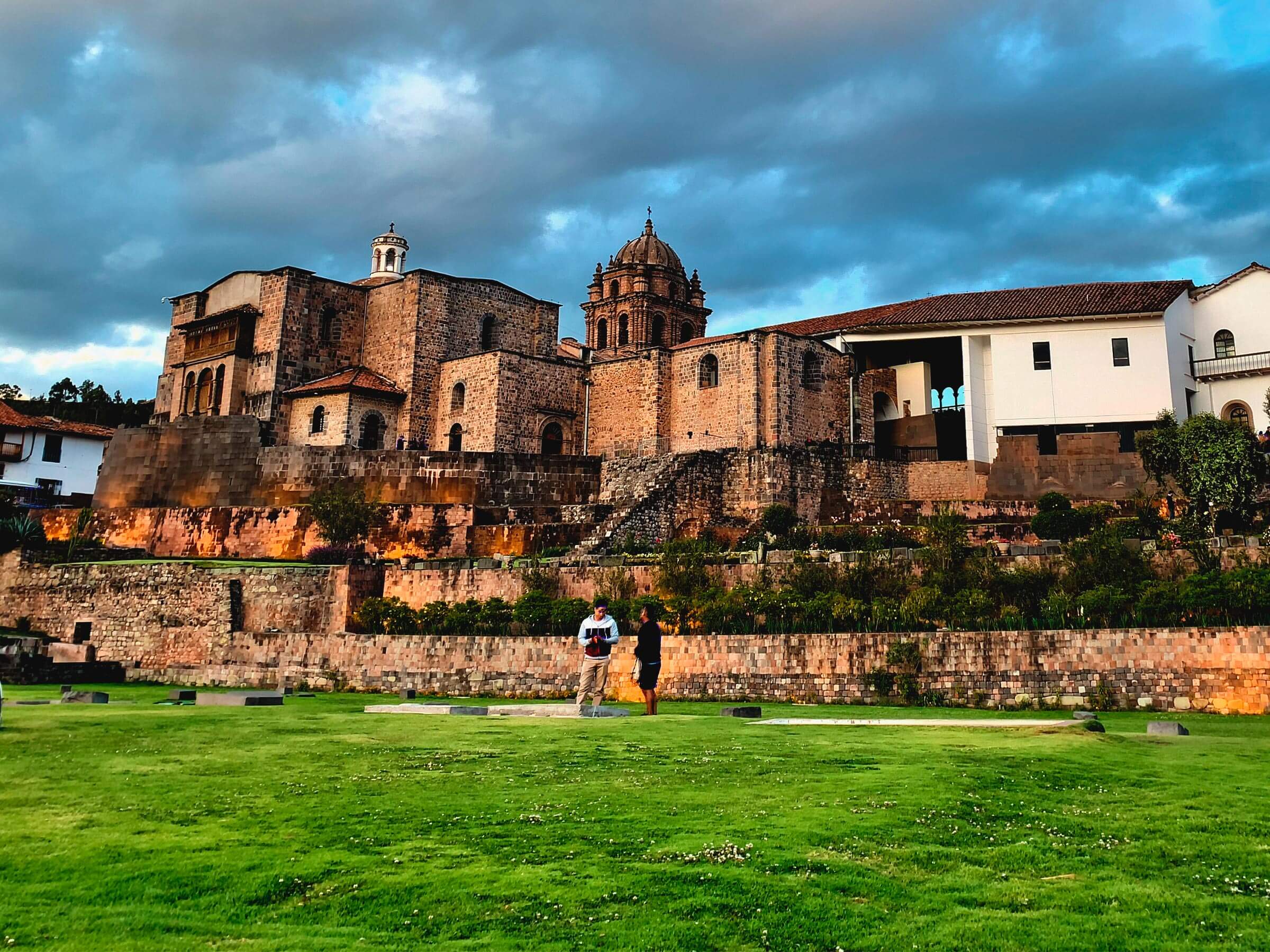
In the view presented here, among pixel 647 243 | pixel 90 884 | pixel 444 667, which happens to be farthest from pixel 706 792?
pixel 647 243

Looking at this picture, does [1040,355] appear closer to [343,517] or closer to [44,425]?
[343,517]

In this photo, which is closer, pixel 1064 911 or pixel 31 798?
pixel 1064 911

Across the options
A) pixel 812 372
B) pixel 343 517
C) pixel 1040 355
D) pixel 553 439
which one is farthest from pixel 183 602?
pixel 1040 355

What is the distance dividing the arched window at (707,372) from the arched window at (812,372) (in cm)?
302

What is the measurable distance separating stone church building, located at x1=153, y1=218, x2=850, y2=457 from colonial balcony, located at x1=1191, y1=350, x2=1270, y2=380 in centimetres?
1137

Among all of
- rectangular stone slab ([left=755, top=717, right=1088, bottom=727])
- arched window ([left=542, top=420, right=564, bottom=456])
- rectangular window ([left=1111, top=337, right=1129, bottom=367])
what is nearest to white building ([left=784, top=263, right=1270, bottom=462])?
rectangular window ([left=1111, top=337, right=1129, bottom=367])

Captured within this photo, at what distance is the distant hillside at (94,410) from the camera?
65438 millimetres

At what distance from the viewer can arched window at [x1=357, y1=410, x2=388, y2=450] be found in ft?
126

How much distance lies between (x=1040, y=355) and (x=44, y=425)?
1629 inches

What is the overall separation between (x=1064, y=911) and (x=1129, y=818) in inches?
71.0

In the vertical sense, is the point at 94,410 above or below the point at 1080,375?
above

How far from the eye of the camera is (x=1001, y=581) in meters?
18.0

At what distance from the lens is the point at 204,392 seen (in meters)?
42.1

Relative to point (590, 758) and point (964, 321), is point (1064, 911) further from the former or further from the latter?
point (964, 321)
